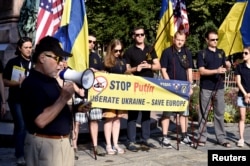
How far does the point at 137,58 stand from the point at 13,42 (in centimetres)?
360

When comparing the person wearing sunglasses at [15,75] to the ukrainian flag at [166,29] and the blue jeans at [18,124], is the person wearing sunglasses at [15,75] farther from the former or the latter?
the ukrainian flag at [166,29]

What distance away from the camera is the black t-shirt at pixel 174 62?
23.7 feet

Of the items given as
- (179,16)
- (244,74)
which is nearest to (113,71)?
(244,74)

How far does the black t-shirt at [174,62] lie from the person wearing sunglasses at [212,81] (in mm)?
263

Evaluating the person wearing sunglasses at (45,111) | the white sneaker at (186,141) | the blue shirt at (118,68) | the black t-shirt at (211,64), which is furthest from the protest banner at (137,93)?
the person wearing sunglasses at (45,111)

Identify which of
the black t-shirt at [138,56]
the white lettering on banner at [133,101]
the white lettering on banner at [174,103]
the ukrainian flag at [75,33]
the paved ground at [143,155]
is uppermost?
the ukrainian flag at [75,33]

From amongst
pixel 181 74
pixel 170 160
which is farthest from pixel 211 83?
pixel 170 160

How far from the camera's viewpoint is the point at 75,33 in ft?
22.6

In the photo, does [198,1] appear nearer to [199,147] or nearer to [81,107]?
[199,147]

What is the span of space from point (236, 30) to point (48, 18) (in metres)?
3.31

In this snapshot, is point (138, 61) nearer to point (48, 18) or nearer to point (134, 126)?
point (134, 126)

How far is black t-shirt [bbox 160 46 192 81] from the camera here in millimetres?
7234

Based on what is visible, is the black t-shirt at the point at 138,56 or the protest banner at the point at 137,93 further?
the black t-shirt at the point at 138,56

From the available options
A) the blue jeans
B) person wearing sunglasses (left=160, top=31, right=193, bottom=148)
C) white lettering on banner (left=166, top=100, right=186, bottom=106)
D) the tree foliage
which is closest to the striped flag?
person wearing sunglasses (left=160, top=31, right=193, bottom=148)
